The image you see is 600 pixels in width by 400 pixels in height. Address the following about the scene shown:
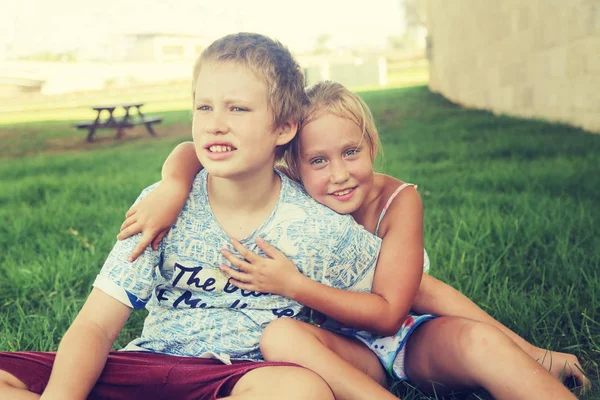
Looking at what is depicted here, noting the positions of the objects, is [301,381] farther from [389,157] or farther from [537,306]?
[389,157]

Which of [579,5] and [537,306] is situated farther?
[579,5]

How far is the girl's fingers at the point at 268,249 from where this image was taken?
1.69 metres

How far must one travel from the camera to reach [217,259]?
1.74 metres

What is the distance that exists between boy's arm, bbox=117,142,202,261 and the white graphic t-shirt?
0.12 feet

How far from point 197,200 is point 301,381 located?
0.63 metres

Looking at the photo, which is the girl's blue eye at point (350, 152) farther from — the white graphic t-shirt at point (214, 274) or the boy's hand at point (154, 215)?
the boy's hand at point (154, 215)

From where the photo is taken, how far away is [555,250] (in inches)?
110

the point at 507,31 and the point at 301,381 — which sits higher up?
the point at 507,31

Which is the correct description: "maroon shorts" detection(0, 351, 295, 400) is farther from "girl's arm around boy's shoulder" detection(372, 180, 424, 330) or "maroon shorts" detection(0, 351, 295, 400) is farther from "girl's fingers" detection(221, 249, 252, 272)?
"girl's arm around boy's shoulder" detection(372, 180, 424, 330)

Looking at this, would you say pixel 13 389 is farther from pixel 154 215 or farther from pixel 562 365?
pixel 562 365

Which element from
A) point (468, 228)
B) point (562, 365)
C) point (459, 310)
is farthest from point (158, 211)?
point (468, 228)

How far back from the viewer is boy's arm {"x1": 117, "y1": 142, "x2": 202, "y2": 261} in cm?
168

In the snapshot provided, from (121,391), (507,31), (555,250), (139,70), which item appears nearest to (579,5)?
(507,31)

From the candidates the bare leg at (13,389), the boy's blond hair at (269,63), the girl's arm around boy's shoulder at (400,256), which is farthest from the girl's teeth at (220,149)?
the bare leg at (13,389)
